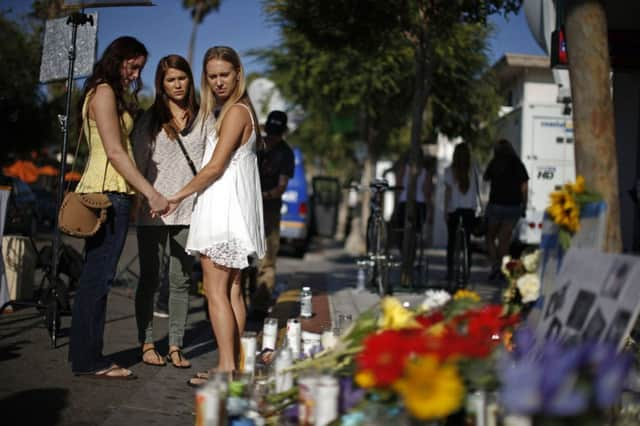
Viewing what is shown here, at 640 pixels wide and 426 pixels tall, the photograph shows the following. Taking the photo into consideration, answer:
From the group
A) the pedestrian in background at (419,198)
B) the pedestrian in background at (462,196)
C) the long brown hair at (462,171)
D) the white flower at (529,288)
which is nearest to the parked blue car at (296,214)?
the pedestrian in background at (419,198)

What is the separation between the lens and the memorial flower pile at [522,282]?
3.62 metres

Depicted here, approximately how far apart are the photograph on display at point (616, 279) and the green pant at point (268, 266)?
18.2ft

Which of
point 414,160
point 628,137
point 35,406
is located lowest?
point 35,406

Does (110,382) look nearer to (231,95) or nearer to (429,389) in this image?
(231,95)

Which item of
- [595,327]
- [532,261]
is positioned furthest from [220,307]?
[595,327]

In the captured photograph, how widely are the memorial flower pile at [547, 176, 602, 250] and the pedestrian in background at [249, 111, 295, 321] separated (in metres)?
4.90

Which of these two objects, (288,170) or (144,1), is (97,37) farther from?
(288,170)

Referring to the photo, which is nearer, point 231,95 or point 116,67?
point 231,95

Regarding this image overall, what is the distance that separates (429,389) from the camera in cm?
251

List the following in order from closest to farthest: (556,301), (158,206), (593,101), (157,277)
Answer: (556,301) < (593,101) < (158,206) < (157,277)

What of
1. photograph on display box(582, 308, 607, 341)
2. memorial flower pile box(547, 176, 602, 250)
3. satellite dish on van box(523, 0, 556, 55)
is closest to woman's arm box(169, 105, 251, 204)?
memorial flower pile box(547, 176, 602, 250)

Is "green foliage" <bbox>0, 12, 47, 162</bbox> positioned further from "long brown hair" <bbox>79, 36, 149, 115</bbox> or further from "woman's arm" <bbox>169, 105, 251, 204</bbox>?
"woman's arm" <bbox>169, 105, 251, 204</bbox>

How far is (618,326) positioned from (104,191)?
3.35 metres

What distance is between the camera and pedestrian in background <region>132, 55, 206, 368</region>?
5.69 meters
